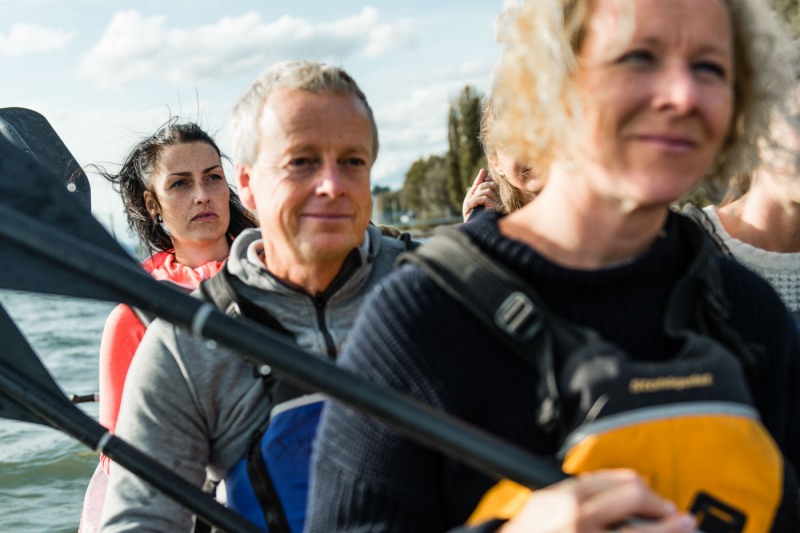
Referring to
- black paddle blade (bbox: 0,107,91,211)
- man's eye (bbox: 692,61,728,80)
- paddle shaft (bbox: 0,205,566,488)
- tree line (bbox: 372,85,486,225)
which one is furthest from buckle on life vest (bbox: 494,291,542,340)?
tree line (bbox: 372,85,486,225)

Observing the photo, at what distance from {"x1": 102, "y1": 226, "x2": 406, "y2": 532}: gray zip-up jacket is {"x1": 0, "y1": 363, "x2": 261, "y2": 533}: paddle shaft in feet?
0.68

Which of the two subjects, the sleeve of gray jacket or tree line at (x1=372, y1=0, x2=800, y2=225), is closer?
the sleeve of gray jacket

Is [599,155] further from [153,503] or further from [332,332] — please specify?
[153,503]

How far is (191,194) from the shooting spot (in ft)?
13.7

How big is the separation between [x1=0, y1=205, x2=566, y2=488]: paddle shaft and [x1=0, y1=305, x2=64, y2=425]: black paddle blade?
0.55m

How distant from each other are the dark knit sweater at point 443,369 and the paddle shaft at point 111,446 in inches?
14.2

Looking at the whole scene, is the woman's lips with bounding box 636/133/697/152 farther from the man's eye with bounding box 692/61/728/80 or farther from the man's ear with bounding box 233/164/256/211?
the man's ear with bounding box 233/164/256/211

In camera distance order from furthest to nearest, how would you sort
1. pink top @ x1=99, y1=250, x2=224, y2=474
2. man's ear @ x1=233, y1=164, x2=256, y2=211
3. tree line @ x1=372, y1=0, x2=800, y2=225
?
tree line @ x1=372, y1=0, x2=800, y2=225, pink top @ x1=99, y1=250, x2=224, y2=474, man's ear @ x1=233, y1=164, x2=256, y2=211

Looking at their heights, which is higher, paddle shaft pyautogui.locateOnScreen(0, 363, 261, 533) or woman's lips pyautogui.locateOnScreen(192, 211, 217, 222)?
woman's lips pyautogui.locateOnScreen(192, 211, 217, 222)

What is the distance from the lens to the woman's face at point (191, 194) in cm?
414

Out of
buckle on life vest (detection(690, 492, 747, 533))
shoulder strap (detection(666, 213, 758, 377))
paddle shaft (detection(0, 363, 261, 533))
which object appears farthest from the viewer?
paddle shaft (detection(0, 363, 261, 533))

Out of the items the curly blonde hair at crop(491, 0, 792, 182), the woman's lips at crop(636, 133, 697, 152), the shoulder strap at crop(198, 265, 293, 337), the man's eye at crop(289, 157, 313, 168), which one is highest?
the curly blonde hair at crop(491, 0, 792, 182)

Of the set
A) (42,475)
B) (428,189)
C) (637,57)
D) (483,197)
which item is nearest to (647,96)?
(637,57)

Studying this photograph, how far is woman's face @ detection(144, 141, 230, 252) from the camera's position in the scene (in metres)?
4.14
